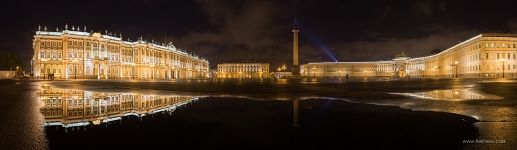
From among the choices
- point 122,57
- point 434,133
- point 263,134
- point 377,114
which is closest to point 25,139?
point 263,134

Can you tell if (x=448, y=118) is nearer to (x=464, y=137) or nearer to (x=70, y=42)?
(x=464, y=137)

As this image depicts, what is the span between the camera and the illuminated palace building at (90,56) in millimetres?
91075

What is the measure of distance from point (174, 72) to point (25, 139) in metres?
143

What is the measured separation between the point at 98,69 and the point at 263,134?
103321 millimetres

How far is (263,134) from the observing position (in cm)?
703

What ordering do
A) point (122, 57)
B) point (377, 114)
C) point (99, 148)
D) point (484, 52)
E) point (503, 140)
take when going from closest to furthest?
point (99, 148) → point (503, 140) → point (377, 114) → point (484, 52) → point (122, 57)

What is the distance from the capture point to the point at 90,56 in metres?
98.2

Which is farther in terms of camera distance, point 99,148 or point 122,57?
point 122,57

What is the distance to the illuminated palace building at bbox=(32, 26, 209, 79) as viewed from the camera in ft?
299

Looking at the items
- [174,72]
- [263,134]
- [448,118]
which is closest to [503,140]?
[448,118]

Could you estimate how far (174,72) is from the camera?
14575 centimetres

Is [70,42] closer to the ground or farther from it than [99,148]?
farther from it

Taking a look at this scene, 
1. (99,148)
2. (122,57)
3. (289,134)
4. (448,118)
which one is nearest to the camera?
(99,148)

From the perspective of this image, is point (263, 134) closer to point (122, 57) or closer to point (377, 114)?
point (377, 114)
